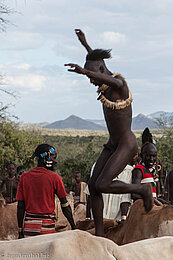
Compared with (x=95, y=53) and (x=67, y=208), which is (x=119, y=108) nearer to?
(x=95, y=53)

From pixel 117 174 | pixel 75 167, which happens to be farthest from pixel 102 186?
pixel 75 167

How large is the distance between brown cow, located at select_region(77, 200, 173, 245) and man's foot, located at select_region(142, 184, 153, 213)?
5 cm

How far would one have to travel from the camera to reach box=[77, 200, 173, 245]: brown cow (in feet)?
13.3

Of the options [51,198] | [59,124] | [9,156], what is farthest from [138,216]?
[59,124]

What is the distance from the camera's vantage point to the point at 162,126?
2366 cm

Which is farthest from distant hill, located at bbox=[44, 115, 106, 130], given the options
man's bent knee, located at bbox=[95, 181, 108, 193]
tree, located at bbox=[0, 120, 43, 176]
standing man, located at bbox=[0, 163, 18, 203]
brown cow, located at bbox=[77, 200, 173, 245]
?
man's bent knee, located at bbox=[95, 181, 108, 193]

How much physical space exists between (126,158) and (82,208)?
3.99m

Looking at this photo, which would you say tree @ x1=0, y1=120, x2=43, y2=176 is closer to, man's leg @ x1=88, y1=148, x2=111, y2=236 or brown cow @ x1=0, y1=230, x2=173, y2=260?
man's leg @ x1=88, y1=148, x2=111, y2=236

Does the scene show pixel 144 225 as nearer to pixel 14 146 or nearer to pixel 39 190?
pixel 39 190

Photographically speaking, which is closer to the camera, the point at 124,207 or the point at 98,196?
the point at 98,196

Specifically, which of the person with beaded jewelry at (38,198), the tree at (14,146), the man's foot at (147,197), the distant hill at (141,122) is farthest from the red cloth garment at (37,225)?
the distant hill at (141,122)

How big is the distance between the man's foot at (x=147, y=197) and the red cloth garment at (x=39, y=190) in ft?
2.94

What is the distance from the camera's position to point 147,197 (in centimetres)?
439

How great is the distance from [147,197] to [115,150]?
57 cm
